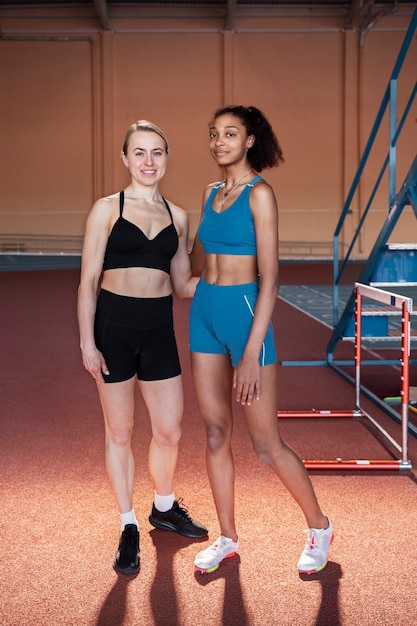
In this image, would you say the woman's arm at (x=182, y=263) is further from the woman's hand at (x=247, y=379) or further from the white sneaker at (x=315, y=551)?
the white sneaker at (x=315, y=551)

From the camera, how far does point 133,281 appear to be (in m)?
3.22

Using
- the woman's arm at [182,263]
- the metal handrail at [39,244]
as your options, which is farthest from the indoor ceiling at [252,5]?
the woman's arm at [182,263]

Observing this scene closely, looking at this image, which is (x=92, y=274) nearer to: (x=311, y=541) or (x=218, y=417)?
(x=218, y=417)

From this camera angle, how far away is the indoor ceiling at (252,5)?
21938 mm

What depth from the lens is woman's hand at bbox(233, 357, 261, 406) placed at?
2975 millimetres

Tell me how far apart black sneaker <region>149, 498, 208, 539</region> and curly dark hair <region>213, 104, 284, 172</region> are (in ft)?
5.54

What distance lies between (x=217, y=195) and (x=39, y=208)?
20.8m

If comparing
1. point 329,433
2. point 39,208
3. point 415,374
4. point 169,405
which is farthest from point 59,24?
point 169,405

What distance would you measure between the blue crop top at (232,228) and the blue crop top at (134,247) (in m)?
0.21

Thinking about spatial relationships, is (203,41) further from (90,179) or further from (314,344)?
(314,344)

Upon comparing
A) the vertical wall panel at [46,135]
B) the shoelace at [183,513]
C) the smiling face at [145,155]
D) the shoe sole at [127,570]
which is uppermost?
the vertical wall panel at [46,135]

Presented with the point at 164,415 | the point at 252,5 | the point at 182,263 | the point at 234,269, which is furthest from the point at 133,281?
Answer: the point at 252,5

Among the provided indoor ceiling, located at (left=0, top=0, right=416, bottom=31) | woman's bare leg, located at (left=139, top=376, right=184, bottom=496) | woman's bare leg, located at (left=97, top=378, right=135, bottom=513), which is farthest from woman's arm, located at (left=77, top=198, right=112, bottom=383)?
indoor ceiling, located at (left=0, top=0, right=416, bottom=31)

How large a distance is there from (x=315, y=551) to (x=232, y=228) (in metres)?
1.41
